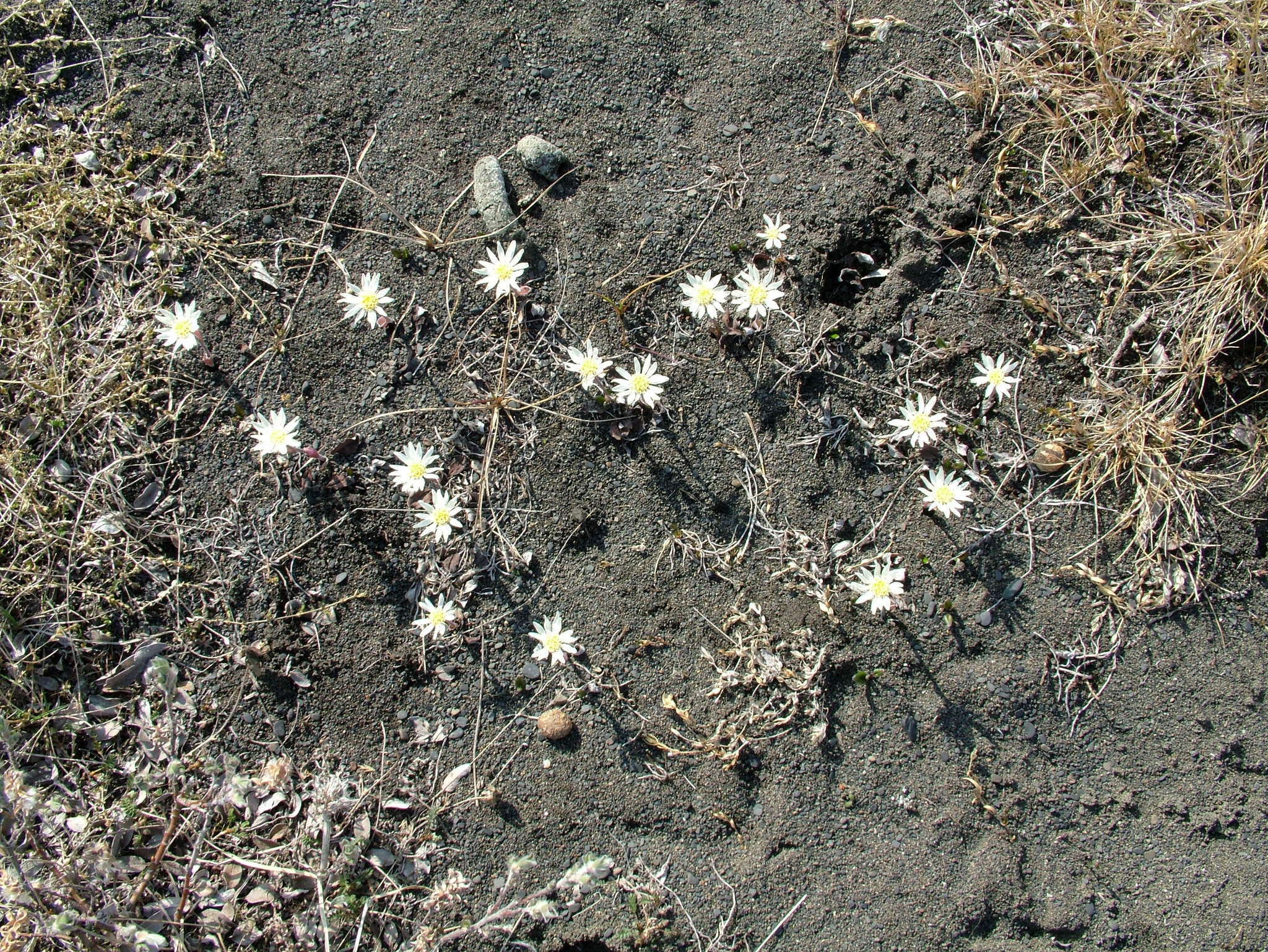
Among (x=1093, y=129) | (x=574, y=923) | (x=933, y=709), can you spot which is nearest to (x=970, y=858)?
(x=933, y=709)

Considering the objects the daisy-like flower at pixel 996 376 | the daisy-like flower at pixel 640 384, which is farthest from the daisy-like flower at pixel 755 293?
the daisy-like flower at pixel 996 376

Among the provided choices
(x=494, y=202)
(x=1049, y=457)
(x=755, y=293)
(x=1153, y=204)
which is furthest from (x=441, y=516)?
(x=1153, y=204)

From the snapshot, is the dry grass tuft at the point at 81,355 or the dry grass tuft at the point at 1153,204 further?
the dry grass tuft at the point at 81,355

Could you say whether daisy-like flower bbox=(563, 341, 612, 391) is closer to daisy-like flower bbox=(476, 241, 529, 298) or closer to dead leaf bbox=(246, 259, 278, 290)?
daisy-like flower bbox=(476, 241, 529, 298)

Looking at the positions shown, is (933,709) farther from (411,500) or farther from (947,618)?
(411,500)

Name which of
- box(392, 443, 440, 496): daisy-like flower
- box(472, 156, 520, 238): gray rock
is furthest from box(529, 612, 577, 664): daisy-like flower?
box(472, 156, 520, 238): gray rock

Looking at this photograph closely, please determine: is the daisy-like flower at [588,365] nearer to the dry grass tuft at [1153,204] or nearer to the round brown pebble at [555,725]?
the round brown pebble at [555,725]

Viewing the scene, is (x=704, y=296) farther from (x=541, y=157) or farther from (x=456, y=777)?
(x=456, y=777)
